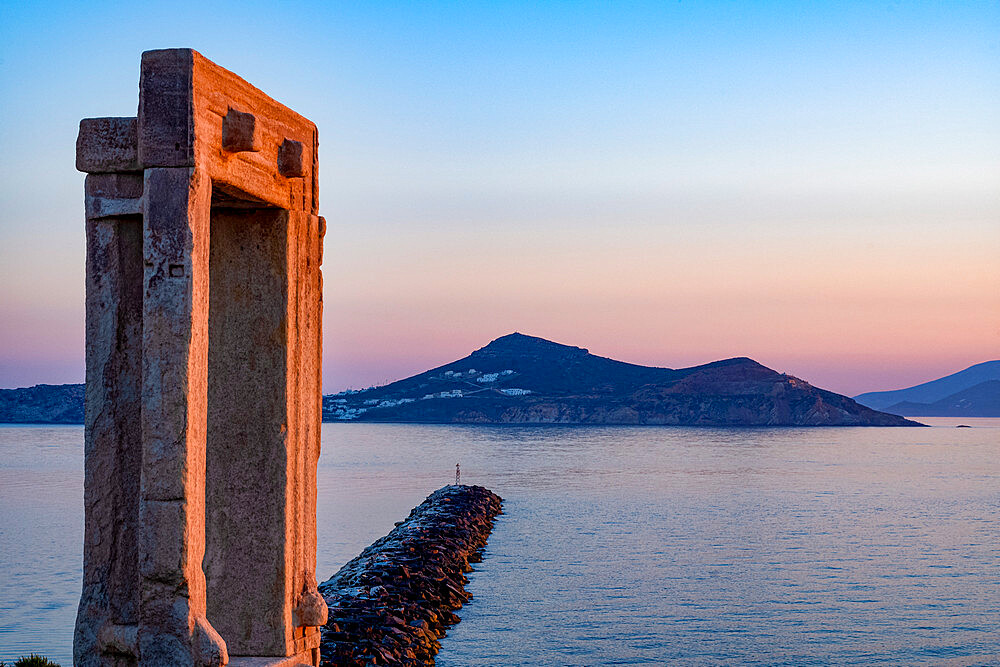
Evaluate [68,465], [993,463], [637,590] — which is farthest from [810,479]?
[68,465]

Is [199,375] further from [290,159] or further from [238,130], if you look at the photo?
[290,159]

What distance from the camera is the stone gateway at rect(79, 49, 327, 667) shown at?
680cm

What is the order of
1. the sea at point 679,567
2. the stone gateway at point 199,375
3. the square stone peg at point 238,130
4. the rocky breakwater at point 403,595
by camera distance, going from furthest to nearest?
1. the sea at point 679,567
2. the rocky breakwater at point 403,595
3. the square stone peg at point 238,130
4. the stone gateway at point 199,375

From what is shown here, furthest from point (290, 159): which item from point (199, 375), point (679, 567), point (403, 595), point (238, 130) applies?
point (679, 567)

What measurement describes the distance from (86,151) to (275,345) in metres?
2.13

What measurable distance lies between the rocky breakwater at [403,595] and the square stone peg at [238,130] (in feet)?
27.4

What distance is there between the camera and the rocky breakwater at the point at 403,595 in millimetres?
15008

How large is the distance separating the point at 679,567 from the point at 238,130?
2273cm

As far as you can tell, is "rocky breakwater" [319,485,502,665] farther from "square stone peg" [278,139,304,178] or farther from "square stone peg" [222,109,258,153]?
"square stone peg" [222,109,258,153]

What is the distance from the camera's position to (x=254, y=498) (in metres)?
8.45

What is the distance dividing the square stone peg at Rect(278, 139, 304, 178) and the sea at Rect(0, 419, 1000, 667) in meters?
10.2

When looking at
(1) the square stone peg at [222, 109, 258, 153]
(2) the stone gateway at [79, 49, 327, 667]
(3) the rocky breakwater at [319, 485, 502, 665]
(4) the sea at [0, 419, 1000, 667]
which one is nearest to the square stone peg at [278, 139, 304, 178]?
(2) the stone gateway at [79, 49, 327, 667]

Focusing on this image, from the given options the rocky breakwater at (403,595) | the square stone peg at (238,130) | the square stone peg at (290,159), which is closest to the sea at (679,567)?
the rocky breakwater at (403,595)

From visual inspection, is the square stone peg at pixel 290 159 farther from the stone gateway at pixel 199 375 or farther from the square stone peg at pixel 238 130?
the square stone peg at pixel 238 130
